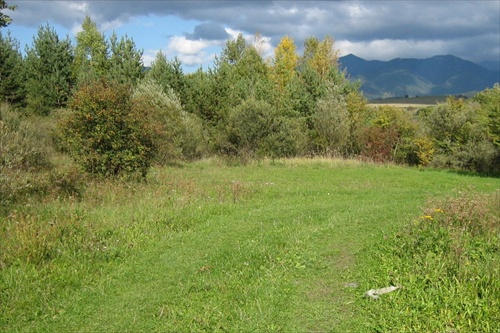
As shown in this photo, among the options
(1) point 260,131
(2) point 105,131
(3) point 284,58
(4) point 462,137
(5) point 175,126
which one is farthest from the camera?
(3) point 284,58

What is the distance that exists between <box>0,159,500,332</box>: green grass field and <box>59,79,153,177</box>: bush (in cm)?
268

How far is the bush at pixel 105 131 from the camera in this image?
15.0 m

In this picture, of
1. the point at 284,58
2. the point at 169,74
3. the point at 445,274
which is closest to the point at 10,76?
the point at 169,74

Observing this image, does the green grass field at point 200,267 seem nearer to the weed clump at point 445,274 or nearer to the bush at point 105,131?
the weed clump at point 445,274

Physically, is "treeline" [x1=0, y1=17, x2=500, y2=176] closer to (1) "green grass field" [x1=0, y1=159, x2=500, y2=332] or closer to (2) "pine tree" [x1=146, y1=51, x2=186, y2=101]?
(2) "pine tree" [x1=146, y1=51, x2=186, y2=101]

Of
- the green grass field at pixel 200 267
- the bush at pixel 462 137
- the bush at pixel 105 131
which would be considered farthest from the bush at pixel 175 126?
the bush at pixel 462 137

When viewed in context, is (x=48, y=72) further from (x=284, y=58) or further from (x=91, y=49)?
(x=284, y=58)

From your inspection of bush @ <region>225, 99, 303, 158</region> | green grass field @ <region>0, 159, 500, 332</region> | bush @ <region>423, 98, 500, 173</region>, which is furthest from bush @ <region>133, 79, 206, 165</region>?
bush @ <region>423, 98, 500, 173</region>

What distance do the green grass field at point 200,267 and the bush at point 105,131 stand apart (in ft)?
8.80

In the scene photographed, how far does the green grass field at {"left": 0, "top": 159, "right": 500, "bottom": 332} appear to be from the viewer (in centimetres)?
532

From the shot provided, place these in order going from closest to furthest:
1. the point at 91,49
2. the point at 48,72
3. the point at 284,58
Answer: the point at 48,72 < the point at 91,49 < the point at 284,58

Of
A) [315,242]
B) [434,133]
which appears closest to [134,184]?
[315,242]

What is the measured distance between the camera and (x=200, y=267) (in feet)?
23.3

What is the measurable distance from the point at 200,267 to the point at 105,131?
9.71 meters
